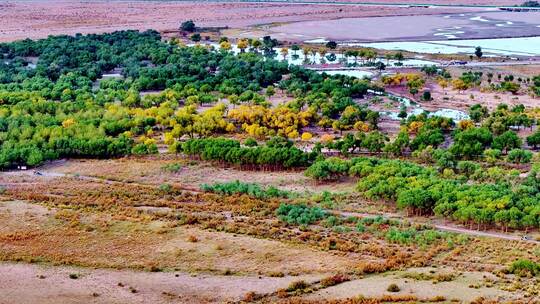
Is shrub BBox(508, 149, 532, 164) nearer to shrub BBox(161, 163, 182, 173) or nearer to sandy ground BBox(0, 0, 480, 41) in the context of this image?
shrub BBox(161, 163, 182, 173)

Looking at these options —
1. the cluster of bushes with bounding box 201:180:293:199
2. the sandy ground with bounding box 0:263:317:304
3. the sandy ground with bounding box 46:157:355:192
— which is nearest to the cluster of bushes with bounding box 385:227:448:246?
the sandy ground with bounding box 0:263:317:304

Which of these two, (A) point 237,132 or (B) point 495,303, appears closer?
(B) point 495,303

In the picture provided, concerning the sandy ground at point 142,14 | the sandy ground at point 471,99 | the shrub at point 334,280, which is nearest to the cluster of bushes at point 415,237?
the shrub at point 334,280

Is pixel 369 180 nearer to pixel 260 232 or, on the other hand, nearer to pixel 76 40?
pixel 260 232

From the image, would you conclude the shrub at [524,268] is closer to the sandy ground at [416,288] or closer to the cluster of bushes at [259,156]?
the sandy ground at [416,288]

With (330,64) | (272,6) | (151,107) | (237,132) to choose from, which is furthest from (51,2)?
Answer: (237,132)
